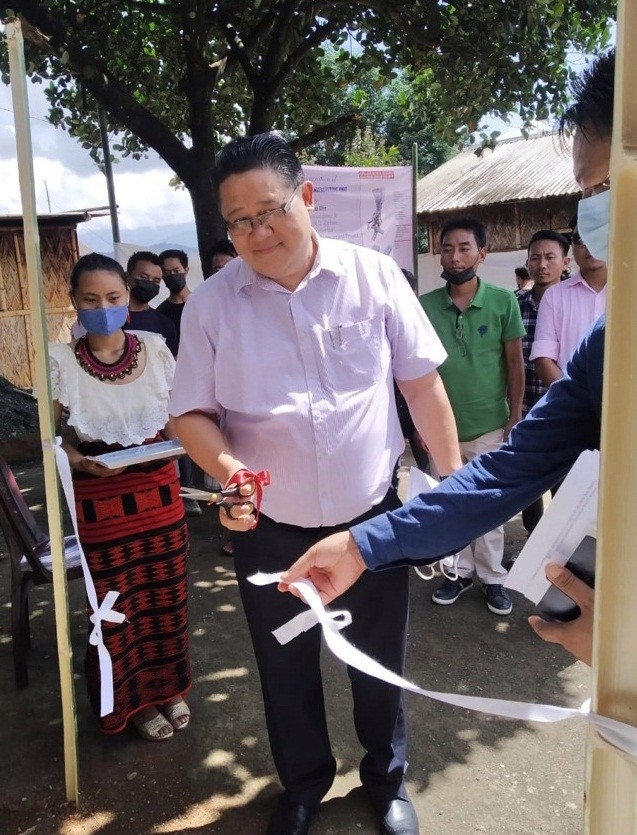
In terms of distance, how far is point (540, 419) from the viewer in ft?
4.50

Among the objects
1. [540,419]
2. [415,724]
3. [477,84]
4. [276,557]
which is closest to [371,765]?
[415,724]

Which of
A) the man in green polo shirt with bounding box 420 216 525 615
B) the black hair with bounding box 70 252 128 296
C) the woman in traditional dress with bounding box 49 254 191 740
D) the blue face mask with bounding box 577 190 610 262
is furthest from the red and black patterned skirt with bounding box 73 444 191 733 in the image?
the blue face mask with bounding box 577 190 610 262

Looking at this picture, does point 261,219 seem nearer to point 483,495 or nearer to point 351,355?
point 351,355

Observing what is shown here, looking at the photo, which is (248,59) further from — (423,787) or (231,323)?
(423,787)

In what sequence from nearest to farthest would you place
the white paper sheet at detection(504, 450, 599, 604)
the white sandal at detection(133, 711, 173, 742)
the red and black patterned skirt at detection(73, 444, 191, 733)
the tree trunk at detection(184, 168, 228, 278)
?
the white paper sheet at detection(504, 450, 599, 604)
the red and black patterned skirt at detection(73, 444, 191, 733)
the white sandal at detection(133, 711, 173, 742)
the tree trunk at detection(184, 168, 228, 278)

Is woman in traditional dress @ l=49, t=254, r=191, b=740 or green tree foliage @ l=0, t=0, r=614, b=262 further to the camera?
green tree foliage @ l=0, t=0, r=614, b=262

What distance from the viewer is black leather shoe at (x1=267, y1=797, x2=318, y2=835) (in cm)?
212

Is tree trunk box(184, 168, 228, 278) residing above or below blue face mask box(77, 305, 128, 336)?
above

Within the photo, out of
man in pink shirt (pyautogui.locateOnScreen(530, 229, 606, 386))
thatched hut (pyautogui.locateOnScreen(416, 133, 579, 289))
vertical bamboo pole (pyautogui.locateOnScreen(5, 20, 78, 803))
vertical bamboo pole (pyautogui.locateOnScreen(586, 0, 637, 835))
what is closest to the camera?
vertical bamboo pole (pyautogui.locateOnScreen(586, 0, 637, 835))

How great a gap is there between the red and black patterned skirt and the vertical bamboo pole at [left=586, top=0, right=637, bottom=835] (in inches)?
78.5

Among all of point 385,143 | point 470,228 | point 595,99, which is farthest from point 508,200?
point 385,143

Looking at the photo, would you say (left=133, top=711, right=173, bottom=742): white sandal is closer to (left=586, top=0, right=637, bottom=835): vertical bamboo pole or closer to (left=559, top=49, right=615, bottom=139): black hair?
(left=586, top=0, right=637, bottom=835): vertical bamboo pole

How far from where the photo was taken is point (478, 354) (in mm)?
3584

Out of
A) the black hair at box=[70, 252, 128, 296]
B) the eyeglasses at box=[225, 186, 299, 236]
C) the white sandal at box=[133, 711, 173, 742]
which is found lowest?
the white sandal at box=[133, 711, 173, 742]
